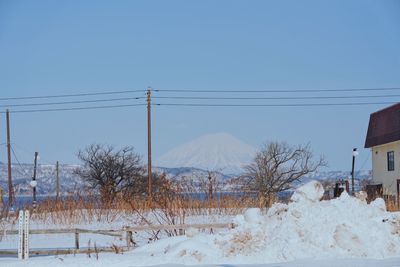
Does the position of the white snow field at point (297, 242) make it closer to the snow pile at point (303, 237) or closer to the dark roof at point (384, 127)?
the snow pile at point (303, 237)

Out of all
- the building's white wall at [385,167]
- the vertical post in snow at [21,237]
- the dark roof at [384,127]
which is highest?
the dark roof at [384,127]

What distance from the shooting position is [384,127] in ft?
124

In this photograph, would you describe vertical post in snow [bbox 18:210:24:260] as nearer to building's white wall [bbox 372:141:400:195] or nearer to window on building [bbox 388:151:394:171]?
building's white wall [bbox 372:141:400:195]

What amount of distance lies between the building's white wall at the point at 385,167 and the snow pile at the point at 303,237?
2255 centimetres

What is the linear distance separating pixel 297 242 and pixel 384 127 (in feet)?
91.0

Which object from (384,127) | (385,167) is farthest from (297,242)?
(385,167)

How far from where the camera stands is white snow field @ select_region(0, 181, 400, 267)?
11906mm

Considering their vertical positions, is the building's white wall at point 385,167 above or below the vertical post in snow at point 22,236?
above

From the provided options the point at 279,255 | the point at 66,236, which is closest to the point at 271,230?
the point at 279,255

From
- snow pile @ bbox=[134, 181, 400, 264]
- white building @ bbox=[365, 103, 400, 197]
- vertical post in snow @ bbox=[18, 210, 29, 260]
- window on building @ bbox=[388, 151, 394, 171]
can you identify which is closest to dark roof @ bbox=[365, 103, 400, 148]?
white building @ bbox=[365, 103, 400, 197]

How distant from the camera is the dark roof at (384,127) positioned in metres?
36.0

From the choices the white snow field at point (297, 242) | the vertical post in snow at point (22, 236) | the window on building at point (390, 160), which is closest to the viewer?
the white snow field at point (297, 242)

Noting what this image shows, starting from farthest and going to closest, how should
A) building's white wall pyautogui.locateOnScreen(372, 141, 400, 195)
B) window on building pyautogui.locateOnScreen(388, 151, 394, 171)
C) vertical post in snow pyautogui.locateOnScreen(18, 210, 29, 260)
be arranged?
window on building pyautogui.locateOnScreen(388, 151, 394, 171), building's white wall pyautogui.locateOnScreen(372, 141, 400, 195), vertical post in snow pyautogui.locateOnScreen(18, 210, 29, 260)

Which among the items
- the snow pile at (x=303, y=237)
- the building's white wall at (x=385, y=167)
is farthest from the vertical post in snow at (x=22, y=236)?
the building's white wall at (x=385, y=167)
